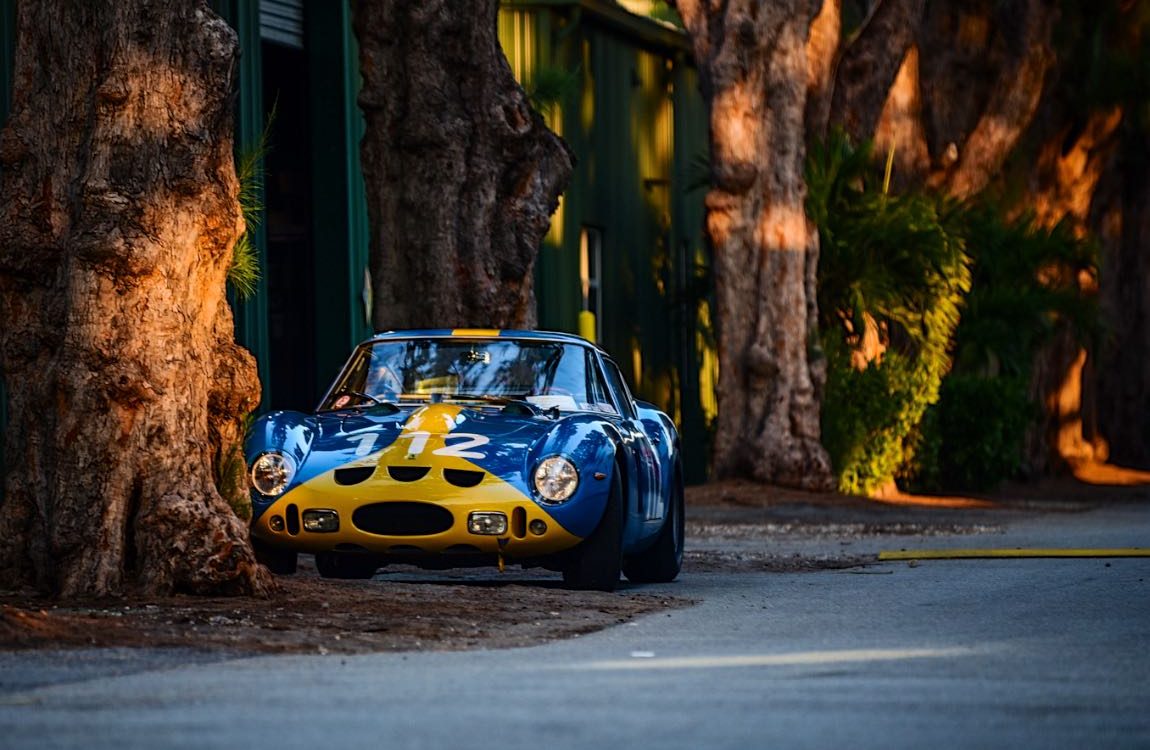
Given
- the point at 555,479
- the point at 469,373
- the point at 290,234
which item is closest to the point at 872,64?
the point at 290,234

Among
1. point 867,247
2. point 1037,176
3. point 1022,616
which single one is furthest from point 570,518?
point 1037,176

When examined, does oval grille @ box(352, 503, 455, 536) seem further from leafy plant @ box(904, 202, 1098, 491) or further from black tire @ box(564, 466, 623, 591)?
leafy plant @ box(904, 202, 1098, 491)

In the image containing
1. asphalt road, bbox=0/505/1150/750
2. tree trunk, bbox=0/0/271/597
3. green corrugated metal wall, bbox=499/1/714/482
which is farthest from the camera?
green corrugated metal wall, bbox=499/1/714/482

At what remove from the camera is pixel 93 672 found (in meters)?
8.29

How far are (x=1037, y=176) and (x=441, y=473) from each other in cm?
2410

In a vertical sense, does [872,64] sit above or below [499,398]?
above

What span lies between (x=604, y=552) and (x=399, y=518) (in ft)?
3.63

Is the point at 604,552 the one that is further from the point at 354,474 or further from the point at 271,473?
the point at 271,473

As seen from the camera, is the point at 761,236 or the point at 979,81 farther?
the point at 979,81

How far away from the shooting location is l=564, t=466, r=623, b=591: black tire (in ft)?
40.3

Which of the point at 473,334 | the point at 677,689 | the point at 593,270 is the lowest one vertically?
the point at 677,689

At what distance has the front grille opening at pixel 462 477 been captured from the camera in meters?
12.0

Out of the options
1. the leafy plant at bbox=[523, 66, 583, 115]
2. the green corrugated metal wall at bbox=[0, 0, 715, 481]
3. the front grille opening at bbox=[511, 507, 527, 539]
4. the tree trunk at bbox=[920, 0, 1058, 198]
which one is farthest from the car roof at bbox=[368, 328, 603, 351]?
the tree trunk at bbox=[920, 0, 1058, 198]

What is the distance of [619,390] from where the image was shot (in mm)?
13867
